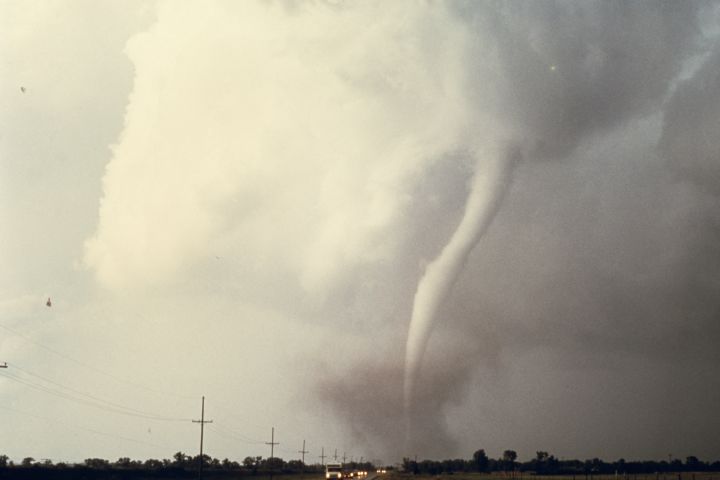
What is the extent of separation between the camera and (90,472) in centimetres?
11888

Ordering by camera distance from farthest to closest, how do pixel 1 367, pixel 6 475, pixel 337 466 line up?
1. pixel 337 466
2. pixel 6 475
3. pixel 1 367

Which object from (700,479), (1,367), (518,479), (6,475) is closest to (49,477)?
(6,475)

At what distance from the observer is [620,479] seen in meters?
184

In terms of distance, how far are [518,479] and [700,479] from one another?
153ft

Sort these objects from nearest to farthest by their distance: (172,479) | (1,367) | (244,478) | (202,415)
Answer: (1,367), (202,415), (172,479), (244,478)

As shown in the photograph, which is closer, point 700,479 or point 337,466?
point 337,466

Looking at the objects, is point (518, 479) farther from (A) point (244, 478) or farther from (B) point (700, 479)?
(A) point (244, 478)

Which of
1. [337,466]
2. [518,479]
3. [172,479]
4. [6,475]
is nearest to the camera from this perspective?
[6,475]

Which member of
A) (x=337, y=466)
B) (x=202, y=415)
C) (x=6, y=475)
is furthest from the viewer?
(x=337, y=466)

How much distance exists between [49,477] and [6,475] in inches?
365

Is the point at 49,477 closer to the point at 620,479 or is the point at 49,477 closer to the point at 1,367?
the point at 1,367

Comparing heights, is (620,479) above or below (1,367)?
below

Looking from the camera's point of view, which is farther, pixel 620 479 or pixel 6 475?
pixel 620 479

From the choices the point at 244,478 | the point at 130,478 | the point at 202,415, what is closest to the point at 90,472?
the point at 130,478
